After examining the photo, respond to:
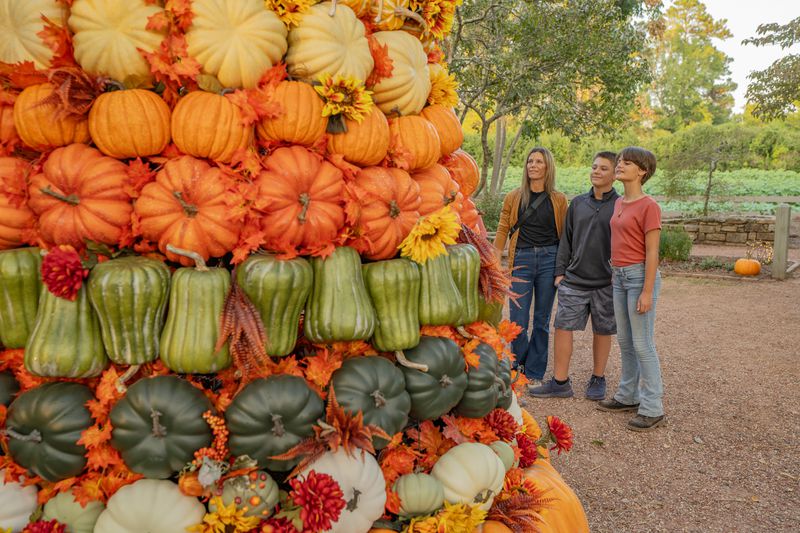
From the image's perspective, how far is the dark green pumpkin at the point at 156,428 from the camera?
1.73 meters

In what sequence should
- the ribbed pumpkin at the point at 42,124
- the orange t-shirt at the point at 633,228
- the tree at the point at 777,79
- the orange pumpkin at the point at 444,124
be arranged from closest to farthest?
the ribbed pumpkin at the point at 42,124, the orange pumpkin at the point at 444,124, the orange t-shirt at the point at 633,228, the tree at the point at 777,79

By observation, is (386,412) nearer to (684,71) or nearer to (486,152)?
(486,152)

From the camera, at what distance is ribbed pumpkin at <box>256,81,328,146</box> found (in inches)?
76.2

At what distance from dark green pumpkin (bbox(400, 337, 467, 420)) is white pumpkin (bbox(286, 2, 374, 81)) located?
40.9 inches

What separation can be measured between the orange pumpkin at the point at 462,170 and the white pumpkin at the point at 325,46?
2.49 feet

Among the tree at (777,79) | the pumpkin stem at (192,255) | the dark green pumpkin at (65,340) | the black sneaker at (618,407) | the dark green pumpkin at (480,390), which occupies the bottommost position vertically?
the black sneaker at (618,407)

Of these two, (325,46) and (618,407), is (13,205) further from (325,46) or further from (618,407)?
(618,407)

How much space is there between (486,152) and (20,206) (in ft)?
39.4

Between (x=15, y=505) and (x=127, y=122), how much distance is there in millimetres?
1290

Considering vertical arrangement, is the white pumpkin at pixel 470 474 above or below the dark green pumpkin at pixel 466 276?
below

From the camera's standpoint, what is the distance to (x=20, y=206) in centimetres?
183

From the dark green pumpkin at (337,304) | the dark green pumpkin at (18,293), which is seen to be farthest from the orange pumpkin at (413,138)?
A: the dark green pumpkin at (18,293)

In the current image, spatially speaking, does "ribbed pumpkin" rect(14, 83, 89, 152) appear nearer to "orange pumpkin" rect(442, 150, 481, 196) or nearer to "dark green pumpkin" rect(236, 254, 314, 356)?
"dark green pumpkin" rect(236, 254, 314, 356)

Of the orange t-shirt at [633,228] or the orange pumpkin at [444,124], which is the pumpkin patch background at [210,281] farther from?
the orange t-shirt at [633,228]
